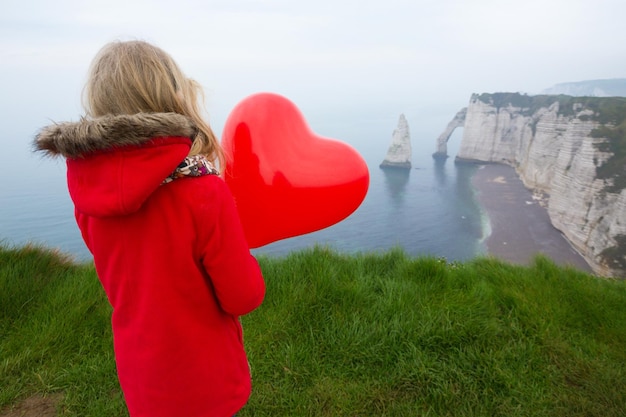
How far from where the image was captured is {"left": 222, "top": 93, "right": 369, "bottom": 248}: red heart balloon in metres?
1.38

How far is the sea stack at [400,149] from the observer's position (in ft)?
205

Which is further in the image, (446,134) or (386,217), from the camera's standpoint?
(446,134)

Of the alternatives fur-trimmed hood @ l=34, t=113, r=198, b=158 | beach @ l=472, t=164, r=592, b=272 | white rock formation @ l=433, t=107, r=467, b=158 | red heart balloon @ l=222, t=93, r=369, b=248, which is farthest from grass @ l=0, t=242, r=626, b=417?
white rock formation @ l=433, t=107, r=467, b=158

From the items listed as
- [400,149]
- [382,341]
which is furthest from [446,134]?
[382,341]

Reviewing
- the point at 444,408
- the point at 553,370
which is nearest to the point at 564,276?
the point at 553,370

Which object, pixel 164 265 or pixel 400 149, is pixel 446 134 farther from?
pixel 164 265

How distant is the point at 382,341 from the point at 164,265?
1688 mm

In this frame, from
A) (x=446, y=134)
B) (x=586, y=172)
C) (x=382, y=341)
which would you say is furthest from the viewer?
(x=446, y=134)

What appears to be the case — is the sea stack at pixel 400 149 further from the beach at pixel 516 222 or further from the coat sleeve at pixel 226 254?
the coat sleeve at pixel 226 254

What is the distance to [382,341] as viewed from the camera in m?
2.26

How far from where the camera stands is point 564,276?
9.48 ft

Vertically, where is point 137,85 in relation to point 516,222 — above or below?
above

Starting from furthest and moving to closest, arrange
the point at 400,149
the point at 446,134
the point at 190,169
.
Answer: the point at 446,134
the point at 400,149
the point at 190,169

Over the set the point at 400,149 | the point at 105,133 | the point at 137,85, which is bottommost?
the point at 400,149
